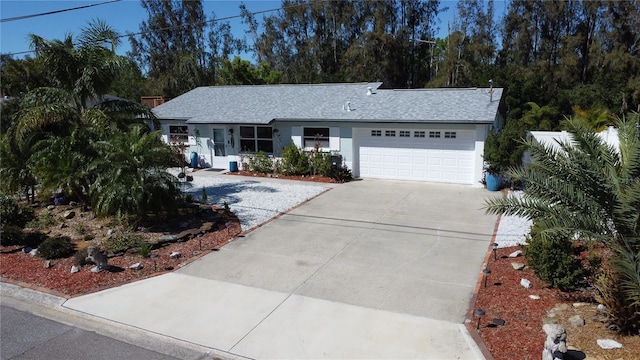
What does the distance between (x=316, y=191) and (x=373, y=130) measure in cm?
365

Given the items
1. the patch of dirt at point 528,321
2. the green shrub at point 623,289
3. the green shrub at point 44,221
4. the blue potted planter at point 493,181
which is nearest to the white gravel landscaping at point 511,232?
the patch of dirt at point 528,321

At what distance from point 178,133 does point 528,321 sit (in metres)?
18.3

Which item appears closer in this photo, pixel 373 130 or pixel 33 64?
pixel 373 130

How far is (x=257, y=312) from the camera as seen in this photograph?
696 cm

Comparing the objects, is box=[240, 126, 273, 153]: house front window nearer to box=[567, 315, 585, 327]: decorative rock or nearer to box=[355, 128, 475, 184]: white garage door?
box=[355, 128, 475, 184]: white garage door

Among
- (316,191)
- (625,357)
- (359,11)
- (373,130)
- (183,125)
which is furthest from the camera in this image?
(359,11)

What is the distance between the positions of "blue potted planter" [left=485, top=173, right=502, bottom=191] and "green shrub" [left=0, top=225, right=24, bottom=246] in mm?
13599

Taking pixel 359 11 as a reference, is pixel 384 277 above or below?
Result: below

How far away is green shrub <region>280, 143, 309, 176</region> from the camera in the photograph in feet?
58.0

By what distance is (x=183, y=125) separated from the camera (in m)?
20.9

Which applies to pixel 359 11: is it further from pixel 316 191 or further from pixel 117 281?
pixel 117 281

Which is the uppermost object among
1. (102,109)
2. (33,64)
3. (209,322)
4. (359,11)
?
(359,11)

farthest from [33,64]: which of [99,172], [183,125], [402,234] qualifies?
[402,234]

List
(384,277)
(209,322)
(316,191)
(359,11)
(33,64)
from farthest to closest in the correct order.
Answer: (359,11), (33,64), (316,191), (384,277), (209,322)
